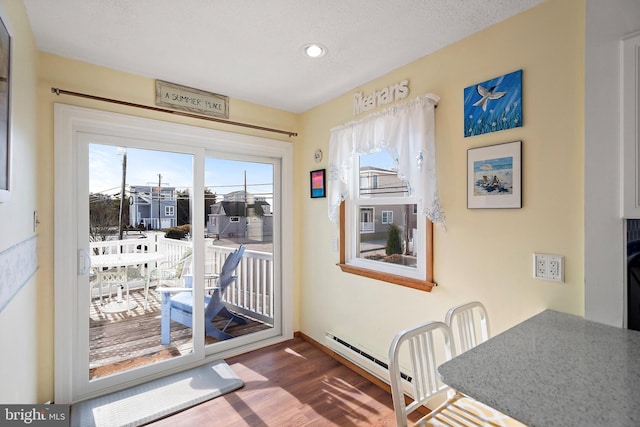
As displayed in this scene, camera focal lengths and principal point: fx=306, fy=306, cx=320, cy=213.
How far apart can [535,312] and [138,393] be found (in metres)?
2.68

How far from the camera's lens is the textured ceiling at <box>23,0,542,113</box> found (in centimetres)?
159

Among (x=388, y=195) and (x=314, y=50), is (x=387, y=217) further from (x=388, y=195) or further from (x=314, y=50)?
(x=314, y=50)

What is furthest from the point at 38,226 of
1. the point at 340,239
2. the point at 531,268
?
the point at 531,268

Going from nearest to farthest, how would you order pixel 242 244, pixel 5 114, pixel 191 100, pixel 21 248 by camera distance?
pixel 5 114, pixel 21 248, pixel 191 100, pixel 242 244

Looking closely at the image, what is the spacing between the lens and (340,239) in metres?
2.80

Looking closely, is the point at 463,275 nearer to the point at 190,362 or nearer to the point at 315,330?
the point at 315,330

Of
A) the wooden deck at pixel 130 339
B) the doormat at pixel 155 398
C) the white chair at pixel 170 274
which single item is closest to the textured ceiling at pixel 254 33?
the white chair at pixel 170 274

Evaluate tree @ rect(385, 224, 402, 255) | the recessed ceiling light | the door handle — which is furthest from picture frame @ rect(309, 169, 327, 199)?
the door handle

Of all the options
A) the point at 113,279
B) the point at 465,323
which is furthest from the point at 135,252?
the point at 465,323

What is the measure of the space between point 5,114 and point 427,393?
81.9 inches

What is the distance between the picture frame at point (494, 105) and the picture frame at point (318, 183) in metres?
1.38

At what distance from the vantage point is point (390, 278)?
2324mm

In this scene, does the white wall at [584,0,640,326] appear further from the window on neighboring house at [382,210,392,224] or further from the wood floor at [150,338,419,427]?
the wood floor at [150,338,419,427]

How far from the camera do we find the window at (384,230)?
219 cm
